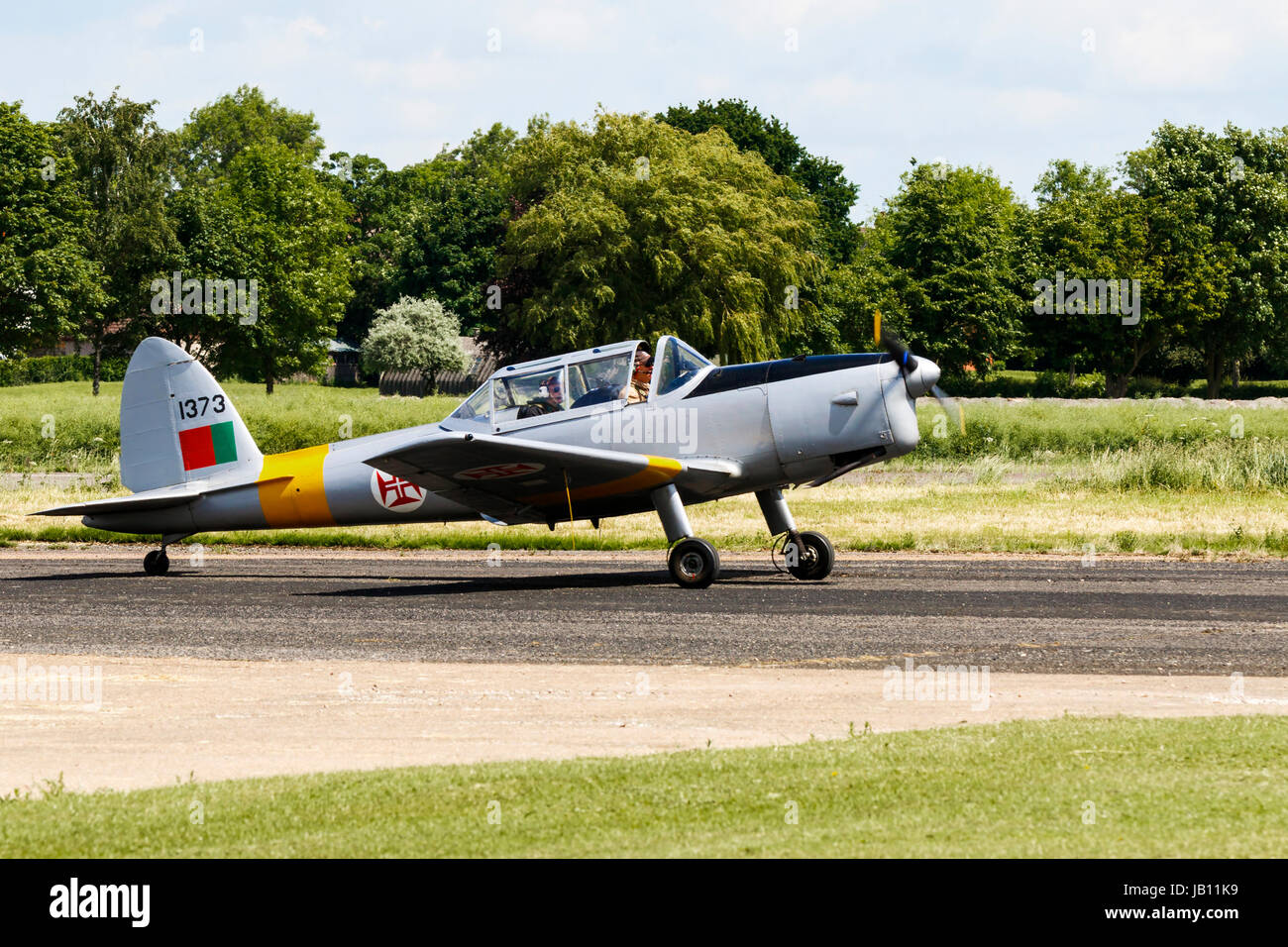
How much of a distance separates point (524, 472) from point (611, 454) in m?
1.09

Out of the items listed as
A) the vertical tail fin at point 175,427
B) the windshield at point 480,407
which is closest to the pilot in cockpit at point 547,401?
the windshield at point 480,407

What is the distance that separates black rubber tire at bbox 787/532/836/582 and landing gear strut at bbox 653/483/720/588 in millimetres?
1207

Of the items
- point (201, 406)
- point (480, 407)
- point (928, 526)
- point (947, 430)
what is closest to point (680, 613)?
point (480, 407)

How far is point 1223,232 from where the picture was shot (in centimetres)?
8506

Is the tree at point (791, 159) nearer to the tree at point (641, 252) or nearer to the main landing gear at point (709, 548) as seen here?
the tree at point (641, 252)

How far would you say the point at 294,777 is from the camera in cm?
718

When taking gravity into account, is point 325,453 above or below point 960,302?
below

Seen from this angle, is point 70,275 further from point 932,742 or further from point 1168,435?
point 932,742

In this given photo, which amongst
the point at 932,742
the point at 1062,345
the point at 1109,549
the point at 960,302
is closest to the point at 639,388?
the point at 1109,549

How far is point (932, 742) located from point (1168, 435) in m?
31.5

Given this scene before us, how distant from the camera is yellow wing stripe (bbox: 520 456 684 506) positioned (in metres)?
16.6

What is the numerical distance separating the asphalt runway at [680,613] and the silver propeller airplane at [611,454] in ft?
3.05

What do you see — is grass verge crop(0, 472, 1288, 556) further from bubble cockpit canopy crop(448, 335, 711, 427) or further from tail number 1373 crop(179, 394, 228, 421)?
bubble cockpit canopy crop(448, 335, 711, 427)

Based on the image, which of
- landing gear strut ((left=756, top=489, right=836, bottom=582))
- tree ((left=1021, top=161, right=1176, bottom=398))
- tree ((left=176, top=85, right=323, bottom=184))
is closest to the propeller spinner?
landing gear strut ((left=756, top=489, right=836, bottom=582))
